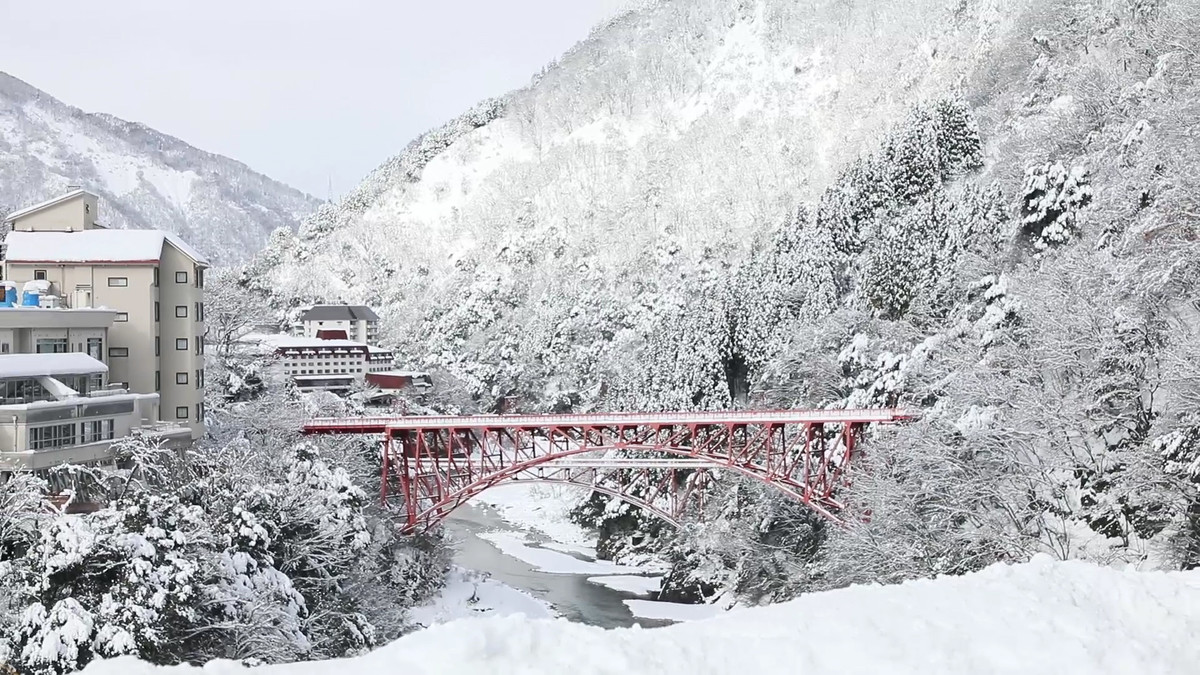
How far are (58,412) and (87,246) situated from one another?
7621mm

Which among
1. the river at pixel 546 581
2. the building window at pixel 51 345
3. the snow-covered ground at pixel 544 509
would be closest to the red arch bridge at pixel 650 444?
the river at pixel 546 581

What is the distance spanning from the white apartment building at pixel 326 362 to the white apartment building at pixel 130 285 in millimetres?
32512

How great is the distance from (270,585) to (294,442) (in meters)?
11.5

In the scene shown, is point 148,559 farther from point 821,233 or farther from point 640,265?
point 640,265

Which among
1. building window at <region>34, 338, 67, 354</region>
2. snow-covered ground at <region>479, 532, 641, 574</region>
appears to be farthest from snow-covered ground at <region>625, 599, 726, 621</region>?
building window at <region>34, 338, 67, 354</region>

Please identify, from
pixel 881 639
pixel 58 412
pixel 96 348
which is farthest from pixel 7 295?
pixel 881 639

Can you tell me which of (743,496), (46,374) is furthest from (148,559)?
(743,496)

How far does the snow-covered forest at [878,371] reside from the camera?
58.2 ft

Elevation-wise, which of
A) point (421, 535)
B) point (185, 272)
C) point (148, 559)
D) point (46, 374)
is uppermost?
point (185, 272)

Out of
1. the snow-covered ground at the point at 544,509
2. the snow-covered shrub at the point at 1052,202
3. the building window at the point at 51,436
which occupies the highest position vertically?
the snow-covered shrub at the point at 1052,202

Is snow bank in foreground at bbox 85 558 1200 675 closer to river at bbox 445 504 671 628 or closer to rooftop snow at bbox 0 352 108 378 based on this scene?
rooftop snow at bbox 0 352 108 378

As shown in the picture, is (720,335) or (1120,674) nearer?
(1120,674)

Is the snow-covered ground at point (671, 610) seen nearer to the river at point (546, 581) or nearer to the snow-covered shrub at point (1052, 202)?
the river at point (546, 581)

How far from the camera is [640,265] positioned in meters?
74.6
